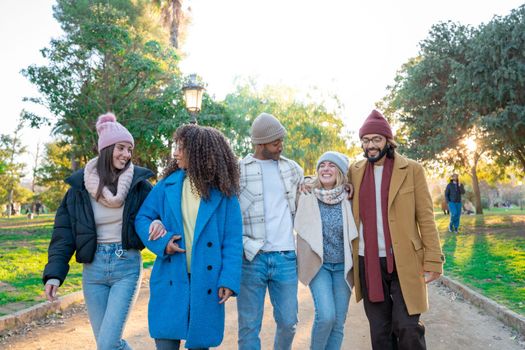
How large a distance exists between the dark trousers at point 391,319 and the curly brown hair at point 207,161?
4.46 feet

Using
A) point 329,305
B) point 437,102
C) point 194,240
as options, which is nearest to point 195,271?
point 194,240

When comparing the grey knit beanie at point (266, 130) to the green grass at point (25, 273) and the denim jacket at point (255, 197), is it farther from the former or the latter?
the green grass at point (25, 273)

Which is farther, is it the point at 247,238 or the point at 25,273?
the point at 25,273

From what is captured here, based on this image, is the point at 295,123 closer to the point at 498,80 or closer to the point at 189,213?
the point at 498,80

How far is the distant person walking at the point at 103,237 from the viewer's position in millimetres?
3445

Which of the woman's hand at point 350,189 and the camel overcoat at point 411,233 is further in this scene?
the woman's hand at point 350,189

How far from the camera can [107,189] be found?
353 cm

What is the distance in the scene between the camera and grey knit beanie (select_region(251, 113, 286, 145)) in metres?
3.99

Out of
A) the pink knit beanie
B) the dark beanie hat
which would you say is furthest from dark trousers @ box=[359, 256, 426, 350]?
the pink knit beanie

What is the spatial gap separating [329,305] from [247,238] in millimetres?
827

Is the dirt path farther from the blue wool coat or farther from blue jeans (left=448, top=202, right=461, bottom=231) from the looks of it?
blue jeans (left=448, top=202, right=461, bottom=231)

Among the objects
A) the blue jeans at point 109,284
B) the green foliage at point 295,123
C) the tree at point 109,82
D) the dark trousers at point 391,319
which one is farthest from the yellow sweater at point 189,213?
the green foliage at point 295,123

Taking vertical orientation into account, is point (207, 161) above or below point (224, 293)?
above

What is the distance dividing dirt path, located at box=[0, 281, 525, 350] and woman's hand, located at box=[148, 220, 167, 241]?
2332 mm
